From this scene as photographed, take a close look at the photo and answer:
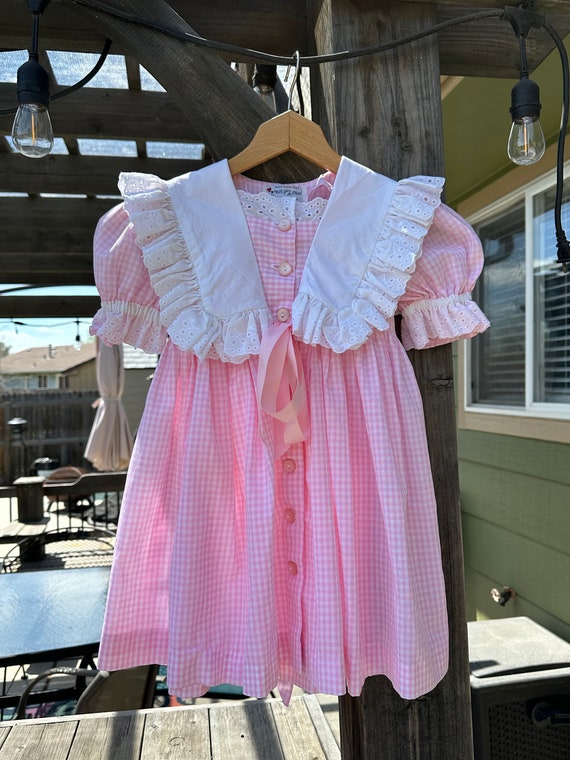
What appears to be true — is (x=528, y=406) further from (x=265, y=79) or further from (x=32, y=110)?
(x=32, y=110)

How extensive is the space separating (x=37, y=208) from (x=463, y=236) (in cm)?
348

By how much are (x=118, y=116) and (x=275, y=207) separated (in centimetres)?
191

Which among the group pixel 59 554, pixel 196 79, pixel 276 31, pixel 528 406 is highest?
pixel 276 31

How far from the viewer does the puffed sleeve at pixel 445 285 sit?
3.24ft

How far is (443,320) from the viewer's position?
997 millimetres

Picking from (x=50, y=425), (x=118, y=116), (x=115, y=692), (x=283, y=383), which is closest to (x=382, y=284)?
(x=283, y=383)

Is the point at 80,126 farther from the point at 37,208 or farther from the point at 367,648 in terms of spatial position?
the point at 367,648

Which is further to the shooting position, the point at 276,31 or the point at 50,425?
the point at 50,425

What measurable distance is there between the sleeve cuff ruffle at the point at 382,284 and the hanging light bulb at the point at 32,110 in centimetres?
53

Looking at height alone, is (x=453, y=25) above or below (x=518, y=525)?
above

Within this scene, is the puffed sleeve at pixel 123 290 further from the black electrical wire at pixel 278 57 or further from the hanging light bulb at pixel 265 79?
the hanging light bulb at pixel 265 79

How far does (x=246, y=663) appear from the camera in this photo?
34.0 inches

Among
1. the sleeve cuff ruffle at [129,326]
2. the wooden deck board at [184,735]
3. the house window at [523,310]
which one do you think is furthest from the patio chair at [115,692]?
the house window at [523,310]

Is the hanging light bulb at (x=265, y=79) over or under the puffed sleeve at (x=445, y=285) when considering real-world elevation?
over
